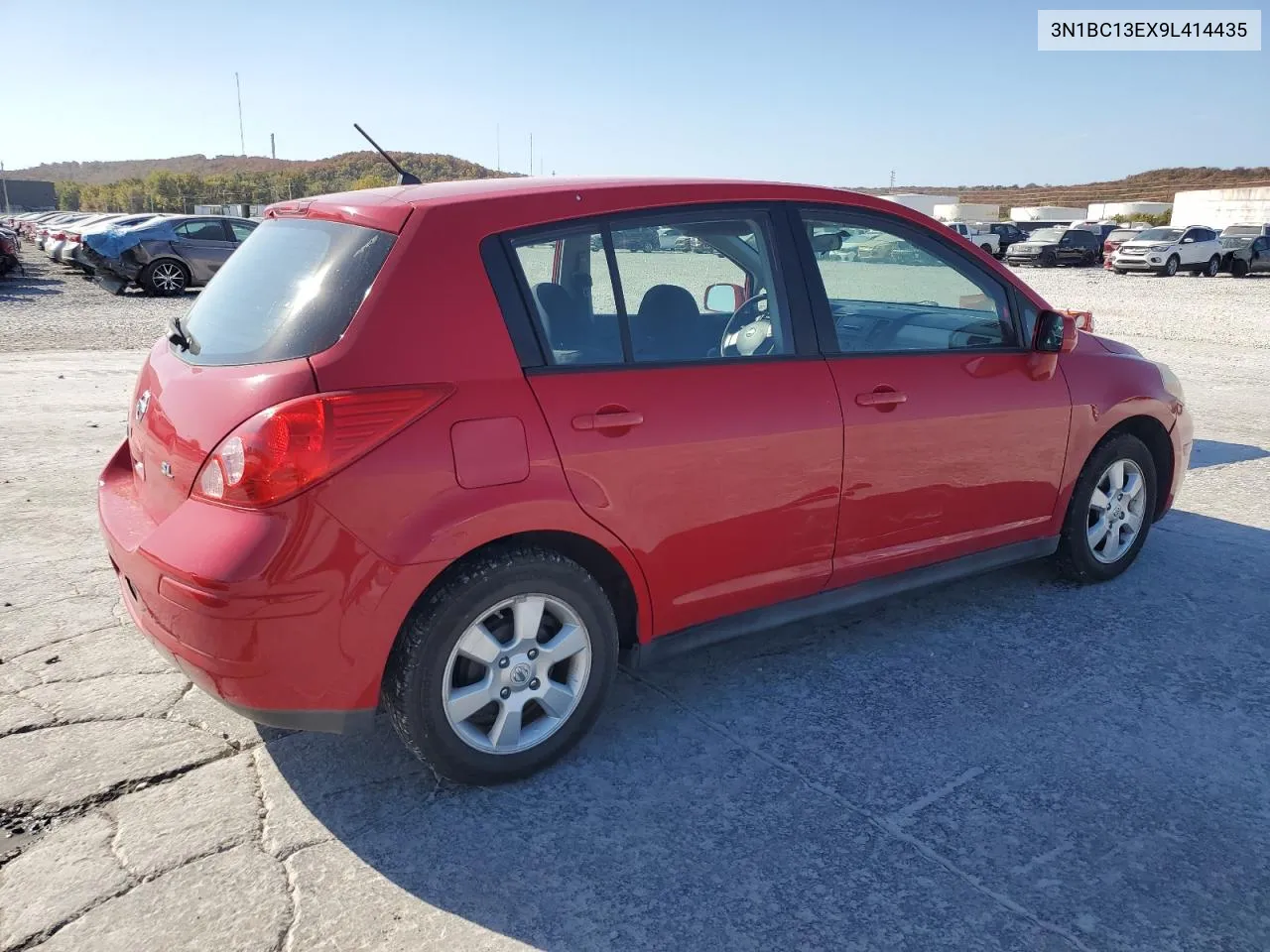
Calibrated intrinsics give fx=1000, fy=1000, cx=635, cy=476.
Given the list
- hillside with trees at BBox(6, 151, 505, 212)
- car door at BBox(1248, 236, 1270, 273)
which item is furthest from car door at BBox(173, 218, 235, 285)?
hillside with trees at BBox(6, 151, 505, 212)

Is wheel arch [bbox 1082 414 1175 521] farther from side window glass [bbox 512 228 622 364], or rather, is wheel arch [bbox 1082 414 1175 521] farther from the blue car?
the blue car

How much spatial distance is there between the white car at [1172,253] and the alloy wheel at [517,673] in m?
34.5

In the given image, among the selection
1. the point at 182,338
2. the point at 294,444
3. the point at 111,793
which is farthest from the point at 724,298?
the point at 111,793

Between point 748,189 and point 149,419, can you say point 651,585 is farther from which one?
point 149,419

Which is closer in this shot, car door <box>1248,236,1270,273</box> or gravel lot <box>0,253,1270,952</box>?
gravel lot <box>0,253,1270,952</box>

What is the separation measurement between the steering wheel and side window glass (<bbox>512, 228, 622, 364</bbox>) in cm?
46

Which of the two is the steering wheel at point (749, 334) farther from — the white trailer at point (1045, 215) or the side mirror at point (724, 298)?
the white trailer at point (1045, 215)

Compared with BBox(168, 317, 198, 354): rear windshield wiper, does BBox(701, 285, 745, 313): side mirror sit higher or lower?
higher

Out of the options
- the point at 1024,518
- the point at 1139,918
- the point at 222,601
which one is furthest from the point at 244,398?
the point at 1024,518

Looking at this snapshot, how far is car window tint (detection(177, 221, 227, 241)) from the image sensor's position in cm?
1895

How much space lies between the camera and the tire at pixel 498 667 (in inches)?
110

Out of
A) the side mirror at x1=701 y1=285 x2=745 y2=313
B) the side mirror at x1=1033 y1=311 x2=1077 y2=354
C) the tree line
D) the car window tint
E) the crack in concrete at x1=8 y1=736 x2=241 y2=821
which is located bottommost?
the crack in concrete at x1=8 y1=736 x2=241 y2=821

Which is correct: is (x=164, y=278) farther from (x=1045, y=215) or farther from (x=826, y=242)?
(x=1045, y=215)

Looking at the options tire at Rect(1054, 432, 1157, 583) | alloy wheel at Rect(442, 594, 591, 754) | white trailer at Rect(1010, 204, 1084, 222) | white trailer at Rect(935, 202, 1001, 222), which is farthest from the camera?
white trailer at Rect(1010, 204, 1084, 222)
